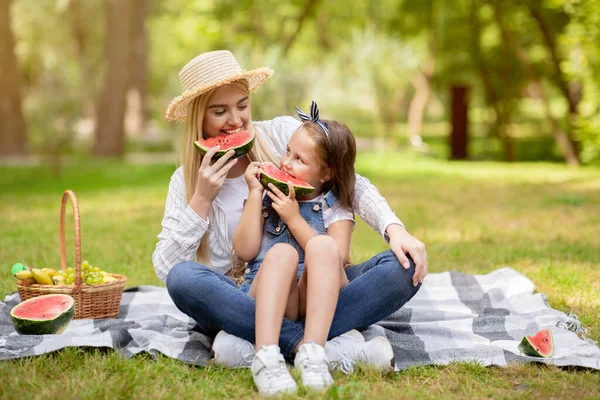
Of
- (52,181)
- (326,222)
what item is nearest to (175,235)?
(326,222)

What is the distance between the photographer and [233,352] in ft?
11.7

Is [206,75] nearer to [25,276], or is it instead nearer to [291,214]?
[291,214]

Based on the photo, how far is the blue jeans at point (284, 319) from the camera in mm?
3533

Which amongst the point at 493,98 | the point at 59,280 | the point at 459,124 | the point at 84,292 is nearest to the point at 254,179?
the point at 84,292

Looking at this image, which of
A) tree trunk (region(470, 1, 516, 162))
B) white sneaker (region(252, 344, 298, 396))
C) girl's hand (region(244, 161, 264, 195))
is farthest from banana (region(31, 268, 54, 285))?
tree trunk (region(470, 1, 516, 162))

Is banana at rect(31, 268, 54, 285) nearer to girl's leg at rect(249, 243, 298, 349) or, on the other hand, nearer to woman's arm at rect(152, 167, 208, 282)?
woman's arm at rect(152, 167, 208, 282)

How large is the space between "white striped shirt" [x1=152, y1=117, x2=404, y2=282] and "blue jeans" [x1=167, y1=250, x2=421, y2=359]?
0.73ft

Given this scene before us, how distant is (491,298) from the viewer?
192 inches

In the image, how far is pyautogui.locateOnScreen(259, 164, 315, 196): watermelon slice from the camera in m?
3.64

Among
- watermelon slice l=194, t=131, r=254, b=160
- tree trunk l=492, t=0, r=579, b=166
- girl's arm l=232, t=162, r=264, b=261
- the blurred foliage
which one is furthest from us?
tree trunk l=492, t=0, r=579, b=166

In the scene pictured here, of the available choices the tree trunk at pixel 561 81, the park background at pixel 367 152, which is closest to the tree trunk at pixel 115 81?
the park background at pixel 367 152

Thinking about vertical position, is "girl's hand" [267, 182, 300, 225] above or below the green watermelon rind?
below

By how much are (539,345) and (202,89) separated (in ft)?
6.94

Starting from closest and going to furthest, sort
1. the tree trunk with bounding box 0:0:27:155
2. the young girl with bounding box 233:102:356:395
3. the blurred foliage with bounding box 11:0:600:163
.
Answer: the young girl with bounding box 233:102:356:395 → the blurred foliage with bounding box 11:0:600:163 → the tree trunk with bounding box 0:0:27:155
